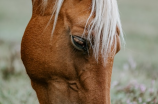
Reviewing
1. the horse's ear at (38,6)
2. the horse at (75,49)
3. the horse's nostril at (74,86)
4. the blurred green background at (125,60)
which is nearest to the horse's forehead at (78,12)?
the horse at (75,49)

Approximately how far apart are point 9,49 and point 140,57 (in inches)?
134

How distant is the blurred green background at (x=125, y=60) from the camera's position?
13.6ft

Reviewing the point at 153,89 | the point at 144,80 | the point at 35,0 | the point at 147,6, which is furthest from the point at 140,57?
the point at 147,6

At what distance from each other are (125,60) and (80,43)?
5.43 metres

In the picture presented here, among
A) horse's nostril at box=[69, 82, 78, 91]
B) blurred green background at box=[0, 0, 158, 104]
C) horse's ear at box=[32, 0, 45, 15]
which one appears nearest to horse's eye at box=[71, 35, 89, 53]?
horse's nostril at box=[69, 82, 78, 91]

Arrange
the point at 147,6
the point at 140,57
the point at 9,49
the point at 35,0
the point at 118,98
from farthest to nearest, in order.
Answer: the point at 147,6 → the point at 140,57 → the point at 9,49 → the point at 118,98 → the point at 35,0

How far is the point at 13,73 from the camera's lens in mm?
4977

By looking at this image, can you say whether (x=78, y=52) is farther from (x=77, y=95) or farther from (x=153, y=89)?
(x=153, y=89)

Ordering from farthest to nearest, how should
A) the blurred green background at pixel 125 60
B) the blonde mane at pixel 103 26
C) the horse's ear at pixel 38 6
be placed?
1. the blurred green background at pixel 125 60
2. the horse's ear at pixel 38 6
3. the blonde mane at pixel 103 26

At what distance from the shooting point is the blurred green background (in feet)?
13.6

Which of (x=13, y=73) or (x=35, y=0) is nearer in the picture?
(x=35, y=0)

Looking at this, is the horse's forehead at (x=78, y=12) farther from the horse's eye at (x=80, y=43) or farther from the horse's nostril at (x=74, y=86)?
the horse's nostril at (x=74, y=86)

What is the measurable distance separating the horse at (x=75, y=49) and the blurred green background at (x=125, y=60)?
0.93 m

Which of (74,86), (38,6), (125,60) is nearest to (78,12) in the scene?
(38,6)
